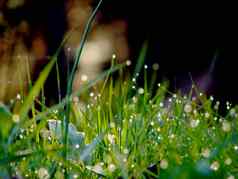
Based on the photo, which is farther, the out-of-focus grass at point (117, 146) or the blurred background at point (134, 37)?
the blurred background at point (134, 37)

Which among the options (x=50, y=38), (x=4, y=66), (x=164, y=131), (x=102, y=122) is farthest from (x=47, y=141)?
(x=50, y=38)

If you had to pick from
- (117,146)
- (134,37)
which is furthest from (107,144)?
(134,37)

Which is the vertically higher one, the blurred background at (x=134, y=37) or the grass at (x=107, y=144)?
the grass at (x=107, y=144)

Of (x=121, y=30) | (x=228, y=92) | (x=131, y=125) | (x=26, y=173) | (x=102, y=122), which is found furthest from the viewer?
(x=121, y=30)

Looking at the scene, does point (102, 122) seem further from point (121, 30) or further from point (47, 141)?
point (121, 30)

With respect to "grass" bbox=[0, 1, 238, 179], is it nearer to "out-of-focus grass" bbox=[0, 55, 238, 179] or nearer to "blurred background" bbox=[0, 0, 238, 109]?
"out-of-focus grass" bbox=[0, 55, 238, 179]

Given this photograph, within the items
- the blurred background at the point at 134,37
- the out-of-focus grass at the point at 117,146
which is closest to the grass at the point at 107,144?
the out-of-focus grass at the point at 117,146

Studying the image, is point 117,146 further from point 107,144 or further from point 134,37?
point 134,37

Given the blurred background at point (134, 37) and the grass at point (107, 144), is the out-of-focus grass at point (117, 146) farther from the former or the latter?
the blurred background at point (134, 37)

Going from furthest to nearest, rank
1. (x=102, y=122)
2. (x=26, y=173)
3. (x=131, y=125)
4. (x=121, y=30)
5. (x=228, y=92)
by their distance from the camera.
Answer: (x=121, y=30) < (x=228, y=92) < (x=102, y=122) < (x=131, y=125) < (x=26, y=173)
